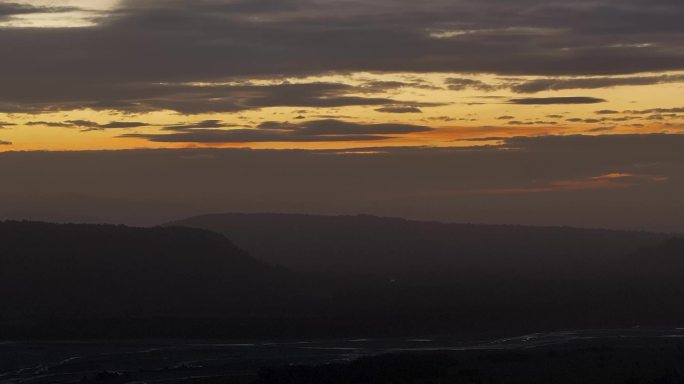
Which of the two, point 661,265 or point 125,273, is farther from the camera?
point 661,265

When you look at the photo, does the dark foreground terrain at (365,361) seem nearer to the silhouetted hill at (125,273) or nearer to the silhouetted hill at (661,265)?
the silhouetted hill at (125,273)

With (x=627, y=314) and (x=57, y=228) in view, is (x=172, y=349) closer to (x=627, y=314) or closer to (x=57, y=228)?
(x=627, y=314)

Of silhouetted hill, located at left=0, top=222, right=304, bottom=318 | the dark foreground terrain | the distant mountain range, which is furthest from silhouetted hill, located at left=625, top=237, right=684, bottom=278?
the dark foreground terrain

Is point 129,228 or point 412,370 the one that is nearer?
point 412,370

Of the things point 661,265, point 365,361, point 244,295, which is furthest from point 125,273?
point 661,265

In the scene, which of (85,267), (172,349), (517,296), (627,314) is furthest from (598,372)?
(85,267)

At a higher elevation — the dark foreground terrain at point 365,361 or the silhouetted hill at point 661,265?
the silhouetted hill at point 661,265

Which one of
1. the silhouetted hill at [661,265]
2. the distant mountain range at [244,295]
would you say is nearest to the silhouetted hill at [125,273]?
the distant mountain range at [244,295]

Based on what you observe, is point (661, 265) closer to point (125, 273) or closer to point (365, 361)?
point (125, 273)
